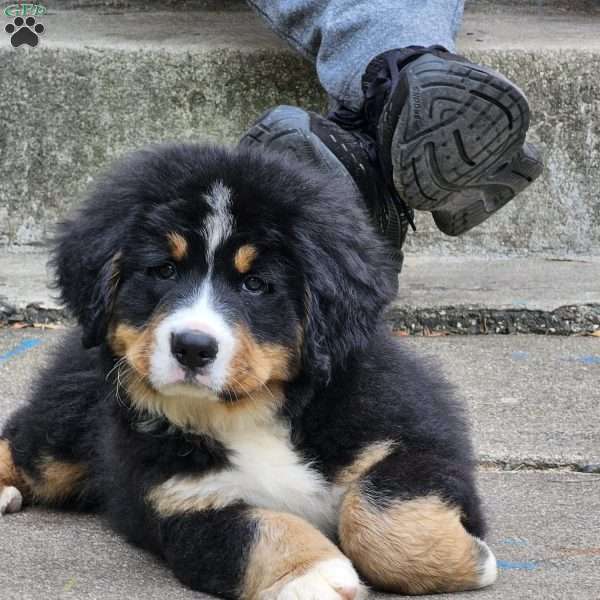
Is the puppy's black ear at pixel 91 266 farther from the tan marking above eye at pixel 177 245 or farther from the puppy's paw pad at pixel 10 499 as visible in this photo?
the puppy's paw pad at pixel 10 499

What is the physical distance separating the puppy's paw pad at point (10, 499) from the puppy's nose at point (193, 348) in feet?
3.10

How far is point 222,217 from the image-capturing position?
2646mm

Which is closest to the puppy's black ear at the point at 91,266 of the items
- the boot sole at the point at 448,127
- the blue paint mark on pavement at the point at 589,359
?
the boot sole at the point at 448,127

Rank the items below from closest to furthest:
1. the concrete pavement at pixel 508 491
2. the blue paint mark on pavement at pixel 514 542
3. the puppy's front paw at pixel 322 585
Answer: the puppy's front paw at pixel 322 585 → the concrete pavement at pixel 508 491 → the blue paint mark on pavement at pixel 514 542

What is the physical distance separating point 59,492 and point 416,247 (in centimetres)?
259

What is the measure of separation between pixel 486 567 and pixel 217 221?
2.91 ft

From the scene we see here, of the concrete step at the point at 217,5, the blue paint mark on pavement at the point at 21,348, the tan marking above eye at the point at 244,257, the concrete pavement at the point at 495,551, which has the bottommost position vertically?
the blue paint mark on pavement at the point at 21,348

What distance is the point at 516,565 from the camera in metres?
2.77

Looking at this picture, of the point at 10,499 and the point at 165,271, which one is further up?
the point at 165,271

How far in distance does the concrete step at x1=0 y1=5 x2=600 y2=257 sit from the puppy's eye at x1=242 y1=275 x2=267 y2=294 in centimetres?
281

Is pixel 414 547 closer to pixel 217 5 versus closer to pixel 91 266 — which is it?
pixel 91 266

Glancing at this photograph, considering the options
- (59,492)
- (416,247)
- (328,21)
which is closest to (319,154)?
(328,21)

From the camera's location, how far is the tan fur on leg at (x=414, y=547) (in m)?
2.55

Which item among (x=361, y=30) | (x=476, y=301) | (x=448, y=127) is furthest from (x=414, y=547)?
(x=476, y=301)
